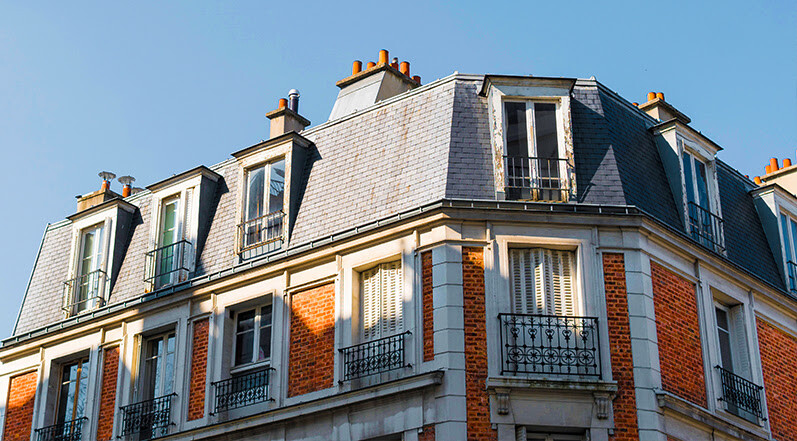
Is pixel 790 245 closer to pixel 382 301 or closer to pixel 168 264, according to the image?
pixel 382 301

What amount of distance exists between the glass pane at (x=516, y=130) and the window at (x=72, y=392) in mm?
8816

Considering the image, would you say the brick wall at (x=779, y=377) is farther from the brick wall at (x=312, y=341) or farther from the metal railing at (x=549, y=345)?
the brick wall at (x=312, y=341)

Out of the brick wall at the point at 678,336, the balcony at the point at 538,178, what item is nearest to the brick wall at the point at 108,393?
the balcony at the point at 538,178

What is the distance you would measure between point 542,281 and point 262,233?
507 cm

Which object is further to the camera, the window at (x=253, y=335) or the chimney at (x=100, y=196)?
the chimney at (x=100, y=196)

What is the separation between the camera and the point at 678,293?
18359 mm

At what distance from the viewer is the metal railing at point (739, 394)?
18.5m

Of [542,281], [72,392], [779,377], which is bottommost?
[779,377]

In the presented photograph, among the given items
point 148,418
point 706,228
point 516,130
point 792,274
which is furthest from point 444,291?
point 792,274

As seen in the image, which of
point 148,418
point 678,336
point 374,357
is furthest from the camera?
point 148,418

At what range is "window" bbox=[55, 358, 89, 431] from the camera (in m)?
21.4

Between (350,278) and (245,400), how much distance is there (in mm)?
2599

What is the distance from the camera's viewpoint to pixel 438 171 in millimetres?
18469

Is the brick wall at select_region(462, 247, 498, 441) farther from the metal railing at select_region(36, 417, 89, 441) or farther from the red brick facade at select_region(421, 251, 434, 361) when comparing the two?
the metal railing at select_region(36, 417, 89, 441)
